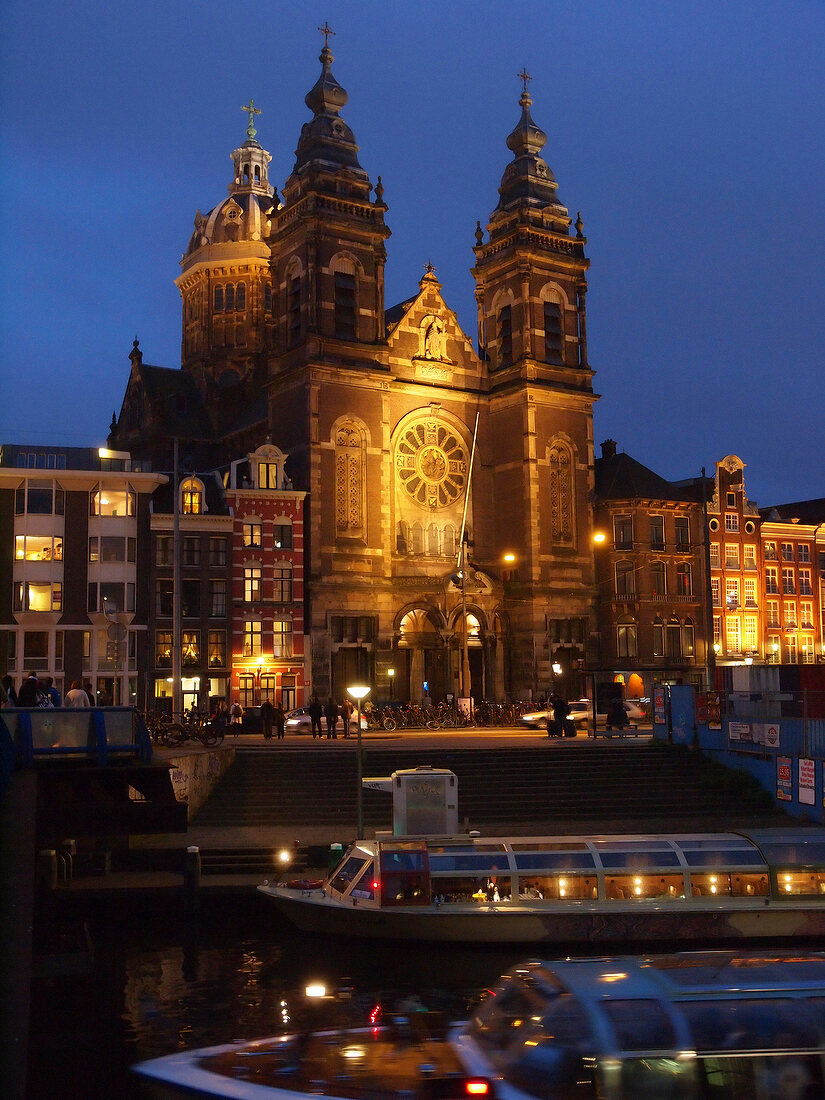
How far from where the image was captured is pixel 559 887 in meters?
21.0

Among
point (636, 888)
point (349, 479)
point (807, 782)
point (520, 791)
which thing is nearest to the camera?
point (636, 888)

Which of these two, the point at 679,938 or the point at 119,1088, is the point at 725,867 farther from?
the point at 119,1088

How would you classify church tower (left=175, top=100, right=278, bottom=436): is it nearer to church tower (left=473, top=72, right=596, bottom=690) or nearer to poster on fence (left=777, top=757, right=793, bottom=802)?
church tower (left=473, top=72, right=596, bottom=690)

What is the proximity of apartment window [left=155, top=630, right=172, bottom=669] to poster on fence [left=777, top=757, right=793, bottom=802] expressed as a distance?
30.5 m

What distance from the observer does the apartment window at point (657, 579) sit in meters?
66.6

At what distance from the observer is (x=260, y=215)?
270ft

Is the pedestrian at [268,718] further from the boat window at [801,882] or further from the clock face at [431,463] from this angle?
the boat window at [801,882]

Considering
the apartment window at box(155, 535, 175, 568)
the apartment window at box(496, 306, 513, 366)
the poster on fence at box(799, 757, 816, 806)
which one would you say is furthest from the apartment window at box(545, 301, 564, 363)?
the poster on fence at box(799, 757, 816, 806)

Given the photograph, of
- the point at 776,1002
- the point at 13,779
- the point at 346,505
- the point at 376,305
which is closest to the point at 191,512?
the point at 346,505

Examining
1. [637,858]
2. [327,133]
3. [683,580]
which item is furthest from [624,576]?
[637,858]

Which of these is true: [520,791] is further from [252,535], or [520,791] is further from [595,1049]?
[252,535]

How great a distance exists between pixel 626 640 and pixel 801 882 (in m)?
45.3

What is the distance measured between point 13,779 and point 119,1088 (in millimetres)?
8523

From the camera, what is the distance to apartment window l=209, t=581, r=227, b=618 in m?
54.5
